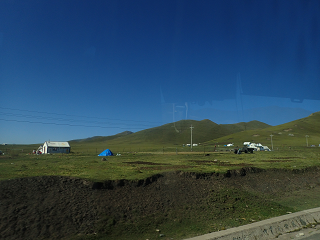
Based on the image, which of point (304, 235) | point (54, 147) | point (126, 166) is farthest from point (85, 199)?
point (54, 147)

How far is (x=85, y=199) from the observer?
10391 millimetres

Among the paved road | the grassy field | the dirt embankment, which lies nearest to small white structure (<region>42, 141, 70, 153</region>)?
the grassy field

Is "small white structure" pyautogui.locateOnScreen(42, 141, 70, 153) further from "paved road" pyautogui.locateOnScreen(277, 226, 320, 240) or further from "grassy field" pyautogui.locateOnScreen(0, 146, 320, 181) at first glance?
"paved road" pyautogui.locateOnScreen(277, 226, 320, 240)

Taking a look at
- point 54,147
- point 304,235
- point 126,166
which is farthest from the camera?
point 54,147

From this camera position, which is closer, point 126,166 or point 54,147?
point 126,166

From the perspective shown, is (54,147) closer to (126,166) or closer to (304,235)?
(126,166)

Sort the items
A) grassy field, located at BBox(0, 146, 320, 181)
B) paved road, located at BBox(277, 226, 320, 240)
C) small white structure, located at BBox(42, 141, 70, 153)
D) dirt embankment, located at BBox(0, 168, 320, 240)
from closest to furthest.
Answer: dirt embankment, located at BBox(0, 168, 320, 240)
paved road, located at BBox(277, 226, 320, 240)
grassy field, located at BBox(0, 146, 320, 181)
small white structure, located at BBox(42, 141, 70, 153)

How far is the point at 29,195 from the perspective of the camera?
9.84m

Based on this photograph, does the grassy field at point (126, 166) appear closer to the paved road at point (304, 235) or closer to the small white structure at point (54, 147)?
the paved road at point (304, 235)

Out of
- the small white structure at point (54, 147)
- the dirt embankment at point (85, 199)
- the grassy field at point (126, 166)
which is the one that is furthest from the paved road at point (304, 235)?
the small white structure at point (54, 147)

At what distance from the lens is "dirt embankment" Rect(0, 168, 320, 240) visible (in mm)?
8227

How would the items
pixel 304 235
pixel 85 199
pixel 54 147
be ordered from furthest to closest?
pixel 54 147, pixel 85 199, pixel 304 235

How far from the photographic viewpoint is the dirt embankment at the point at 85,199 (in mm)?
8227

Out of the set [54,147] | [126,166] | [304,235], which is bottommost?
[304,235]
